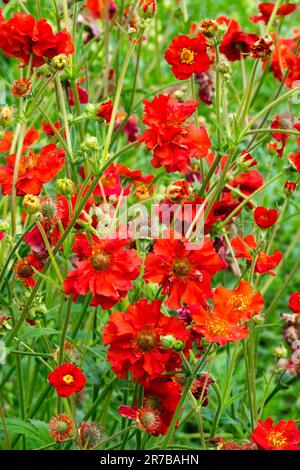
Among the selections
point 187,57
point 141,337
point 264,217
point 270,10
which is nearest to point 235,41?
point 270,10

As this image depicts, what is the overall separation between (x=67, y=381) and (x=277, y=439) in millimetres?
296

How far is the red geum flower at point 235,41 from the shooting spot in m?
1.49

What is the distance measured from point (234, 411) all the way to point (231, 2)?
9.54 ft

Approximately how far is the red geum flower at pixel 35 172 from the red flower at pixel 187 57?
0.22 meters

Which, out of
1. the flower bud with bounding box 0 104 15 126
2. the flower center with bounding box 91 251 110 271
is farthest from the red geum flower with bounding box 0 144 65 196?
the flower center with bounding box 91 251 110 271

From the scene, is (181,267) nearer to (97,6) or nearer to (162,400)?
(162,400)

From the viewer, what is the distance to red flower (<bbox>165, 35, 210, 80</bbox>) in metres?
1.20

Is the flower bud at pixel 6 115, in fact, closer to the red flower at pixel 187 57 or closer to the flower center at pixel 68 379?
the red flower at pixel 187 57

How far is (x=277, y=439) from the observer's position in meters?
1.06

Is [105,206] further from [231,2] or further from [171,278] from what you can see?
[231,2]

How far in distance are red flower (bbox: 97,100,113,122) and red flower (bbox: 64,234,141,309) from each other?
0.22 metres

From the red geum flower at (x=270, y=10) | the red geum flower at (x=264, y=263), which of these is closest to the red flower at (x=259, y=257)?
the red geum flower at (x=264, y=263)

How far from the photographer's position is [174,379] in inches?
43.4

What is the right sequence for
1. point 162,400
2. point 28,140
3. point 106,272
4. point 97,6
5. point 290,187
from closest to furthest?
point 106,272 < point 162,400 < point 290,187 < point 28,140 < point 97,6
